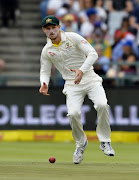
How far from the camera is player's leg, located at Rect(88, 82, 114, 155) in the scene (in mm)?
9508

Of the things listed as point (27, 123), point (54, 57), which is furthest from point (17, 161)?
point (27, 123)

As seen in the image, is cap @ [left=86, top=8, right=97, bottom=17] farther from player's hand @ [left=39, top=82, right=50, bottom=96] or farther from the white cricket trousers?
player's hand @ [left=39, top=82, right=50, bottom=96]

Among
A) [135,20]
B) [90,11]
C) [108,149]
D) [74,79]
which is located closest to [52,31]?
[74,79]

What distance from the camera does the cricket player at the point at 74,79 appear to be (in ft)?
31.1

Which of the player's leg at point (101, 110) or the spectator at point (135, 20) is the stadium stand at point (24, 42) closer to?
the spectator at point (135, 20)

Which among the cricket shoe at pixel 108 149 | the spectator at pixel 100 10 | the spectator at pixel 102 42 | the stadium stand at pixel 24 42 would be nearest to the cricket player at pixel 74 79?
the cricket shoe at pixel 108 149

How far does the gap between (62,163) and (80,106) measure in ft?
2.94

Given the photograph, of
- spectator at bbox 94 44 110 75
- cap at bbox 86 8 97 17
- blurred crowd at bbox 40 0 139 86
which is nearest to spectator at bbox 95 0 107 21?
blurred crowd at bbox 40 0 139 86

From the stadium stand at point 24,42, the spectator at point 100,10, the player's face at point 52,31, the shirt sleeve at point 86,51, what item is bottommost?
the stadium stand at point 24,42

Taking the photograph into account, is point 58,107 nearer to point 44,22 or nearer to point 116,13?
point 116,13

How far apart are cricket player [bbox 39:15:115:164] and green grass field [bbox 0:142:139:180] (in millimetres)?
443

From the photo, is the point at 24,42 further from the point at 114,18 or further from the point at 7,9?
the point at 114,18

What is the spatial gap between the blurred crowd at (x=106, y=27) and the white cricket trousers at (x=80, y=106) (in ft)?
16.1

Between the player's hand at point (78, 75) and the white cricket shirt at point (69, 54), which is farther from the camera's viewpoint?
the white cricket shirt at point (69, 54)
